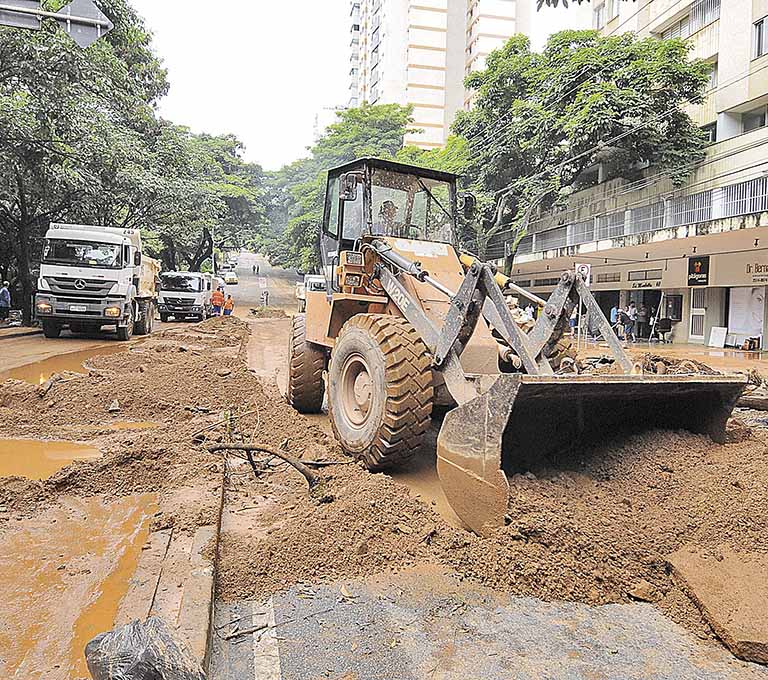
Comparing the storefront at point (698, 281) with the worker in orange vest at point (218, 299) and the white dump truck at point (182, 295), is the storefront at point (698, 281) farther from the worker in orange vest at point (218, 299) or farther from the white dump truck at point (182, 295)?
the white dump truck at point (182, 295)

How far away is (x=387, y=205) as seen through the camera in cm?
732

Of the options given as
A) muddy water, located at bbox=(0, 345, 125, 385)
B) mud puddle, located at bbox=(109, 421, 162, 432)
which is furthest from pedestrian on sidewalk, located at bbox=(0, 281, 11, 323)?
mud puddle, located at bbox=(109, 421, 162, 432)

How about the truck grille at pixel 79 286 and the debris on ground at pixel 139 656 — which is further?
the truck grille at pixel 79 286

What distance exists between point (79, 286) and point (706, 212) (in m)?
20.1

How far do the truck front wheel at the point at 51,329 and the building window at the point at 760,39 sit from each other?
24408 mm

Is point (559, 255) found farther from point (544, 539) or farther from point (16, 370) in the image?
point (544, 539)

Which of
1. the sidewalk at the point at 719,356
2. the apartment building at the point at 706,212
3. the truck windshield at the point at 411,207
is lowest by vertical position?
the sidewalk at the point at 719,356

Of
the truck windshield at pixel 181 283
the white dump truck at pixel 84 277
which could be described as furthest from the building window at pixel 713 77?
the truck windshield at pixel 181 283

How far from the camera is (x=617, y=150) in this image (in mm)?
26656

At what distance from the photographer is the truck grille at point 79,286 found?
685 inches

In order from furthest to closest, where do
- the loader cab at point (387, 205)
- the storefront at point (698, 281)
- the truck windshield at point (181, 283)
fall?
the truck windshield at point (181, 283)
the storefront at point (698, 281)
the loader cab at point (387, 205)

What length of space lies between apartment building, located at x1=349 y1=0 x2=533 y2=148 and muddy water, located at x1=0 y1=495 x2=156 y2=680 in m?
64.8

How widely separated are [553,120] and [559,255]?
27.3 ft

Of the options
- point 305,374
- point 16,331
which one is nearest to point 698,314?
point 305,374
